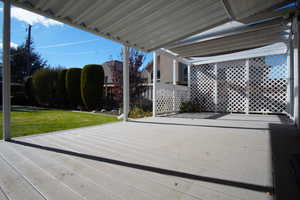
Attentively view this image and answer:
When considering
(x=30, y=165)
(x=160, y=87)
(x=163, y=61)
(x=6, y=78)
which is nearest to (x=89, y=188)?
(x=30, y=165)

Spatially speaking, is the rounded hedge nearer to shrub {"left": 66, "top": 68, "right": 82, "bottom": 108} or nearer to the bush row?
the bush row

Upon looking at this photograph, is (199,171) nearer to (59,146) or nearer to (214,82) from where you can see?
(59,146)

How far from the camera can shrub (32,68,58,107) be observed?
1042 cm

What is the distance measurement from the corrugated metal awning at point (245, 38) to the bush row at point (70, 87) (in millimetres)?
5052

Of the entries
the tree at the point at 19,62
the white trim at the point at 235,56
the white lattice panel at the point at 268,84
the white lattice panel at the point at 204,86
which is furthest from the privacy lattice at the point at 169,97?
the tree at the point at 19,62

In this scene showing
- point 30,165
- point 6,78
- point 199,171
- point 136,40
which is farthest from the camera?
point 136,40

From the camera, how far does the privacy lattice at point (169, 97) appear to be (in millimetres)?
6332

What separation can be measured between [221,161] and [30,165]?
82.2 inches

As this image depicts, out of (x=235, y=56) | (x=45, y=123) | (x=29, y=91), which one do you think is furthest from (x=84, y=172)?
(x=29, y=91)

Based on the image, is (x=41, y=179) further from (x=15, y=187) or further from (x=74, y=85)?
(x=74, y=85)

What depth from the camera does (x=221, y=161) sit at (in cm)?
177

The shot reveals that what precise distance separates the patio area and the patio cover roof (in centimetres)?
235

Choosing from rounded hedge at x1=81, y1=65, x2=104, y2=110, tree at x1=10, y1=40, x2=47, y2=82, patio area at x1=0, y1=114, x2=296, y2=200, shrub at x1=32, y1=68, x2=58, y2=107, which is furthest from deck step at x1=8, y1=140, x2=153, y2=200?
tree at x1=10, y1=40, x2=47, y2=82

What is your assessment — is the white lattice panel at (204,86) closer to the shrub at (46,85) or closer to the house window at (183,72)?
the house window at (183,72)
